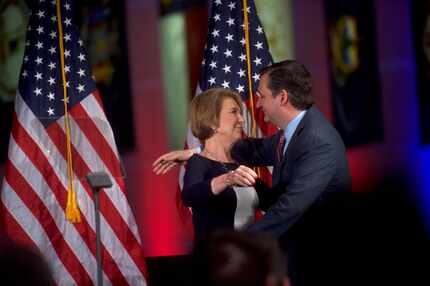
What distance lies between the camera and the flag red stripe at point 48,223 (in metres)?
4.61

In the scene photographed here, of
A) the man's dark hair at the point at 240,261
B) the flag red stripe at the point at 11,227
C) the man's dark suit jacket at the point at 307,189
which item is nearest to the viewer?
the man's dark hair at the point at 240,261

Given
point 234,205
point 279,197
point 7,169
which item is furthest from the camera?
point 7,169

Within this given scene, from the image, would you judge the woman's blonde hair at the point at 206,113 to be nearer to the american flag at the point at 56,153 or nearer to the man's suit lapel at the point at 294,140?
the man's suit lapel at the point at 294,140

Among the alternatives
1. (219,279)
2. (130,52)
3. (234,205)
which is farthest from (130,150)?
(219,279)

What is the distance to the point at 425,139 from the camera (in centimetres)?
575

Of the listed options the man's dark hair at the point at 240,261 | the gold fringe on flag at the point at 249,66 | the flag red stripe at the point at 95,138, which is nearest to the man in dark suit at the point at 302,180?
the gold fringe on flag at the point at 249,66

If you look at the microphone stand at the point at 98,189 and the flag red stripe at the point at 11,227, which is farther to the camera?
the flag red stripe at the point at 11,227

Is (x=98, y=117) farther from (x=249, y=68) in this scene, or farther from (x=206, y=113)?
(x=206, y=113)

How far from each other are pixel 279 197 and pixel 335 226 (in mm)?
357

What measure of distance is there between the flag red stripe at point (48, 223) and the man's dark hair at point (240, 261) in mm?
2775

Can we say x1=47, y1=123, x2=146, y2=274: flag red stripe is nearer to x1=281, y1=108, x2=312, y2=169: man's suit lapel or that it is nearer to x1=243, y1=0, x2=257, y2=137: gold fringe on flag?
x1=243, y1=0, x2=257, y2=137: gold fringe on flag

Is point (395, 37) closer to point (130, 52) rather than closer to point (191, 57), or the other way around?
point (191, 57)

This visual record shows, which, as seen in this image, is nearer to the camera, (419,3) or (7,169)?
(7,169)

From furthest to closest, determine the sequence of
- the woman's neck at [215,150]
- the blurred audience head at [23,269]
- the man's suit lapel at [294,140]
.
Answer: the woman's neck at [215,150]
the man's suit lapel at [294,140]
the blurred audience head at [23,269]
